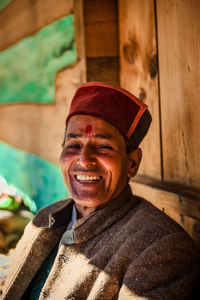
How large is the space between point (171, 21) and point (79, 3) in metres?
1.09

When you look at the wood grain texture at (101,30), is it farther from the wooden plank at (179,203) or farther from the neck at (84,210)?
the neck at (84,210)

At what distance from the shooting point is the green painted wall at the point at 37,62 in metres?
2.83

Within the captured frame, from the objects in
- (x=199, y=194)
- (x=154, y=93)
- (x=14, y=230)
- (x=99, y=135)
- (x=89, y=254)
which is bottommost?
(x=14, y=230)

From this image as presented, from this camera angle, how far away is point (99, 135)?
171 cm

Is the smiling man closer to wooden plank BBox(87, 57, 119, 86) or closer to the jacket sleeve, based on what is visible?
the jacket sleeve

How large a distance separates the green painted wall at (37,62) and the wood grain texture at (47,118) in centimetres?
7

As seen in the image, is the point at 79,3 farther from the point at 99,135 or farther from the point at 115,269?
the point at 115,269

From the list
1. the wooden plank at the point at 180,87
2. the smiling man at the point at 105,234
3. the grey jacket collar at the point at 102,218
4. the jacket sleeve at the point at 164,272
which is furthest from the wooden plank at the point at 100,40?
the jacket sleeve at the point at 164,272

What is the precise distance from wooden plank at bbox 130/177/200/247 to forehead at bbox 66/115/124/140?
49 centimetres

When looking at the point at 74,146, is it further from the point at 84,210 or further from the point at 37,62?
the point at 37,62

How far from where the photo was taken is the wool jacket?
51.3 inches

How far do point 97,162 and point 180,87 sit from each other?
26.2 inches

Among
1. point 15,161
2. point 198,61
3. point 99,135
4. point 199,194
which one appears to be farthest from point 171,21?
point 15,161

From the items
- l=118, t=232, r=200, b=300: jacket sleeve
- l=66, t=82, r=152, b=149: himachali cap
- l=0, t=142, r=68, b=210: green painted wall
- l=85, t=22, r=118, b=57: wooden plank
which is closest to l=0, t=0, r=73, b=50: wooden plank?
l=85, t=22, r=118, b=57: wooden plank
